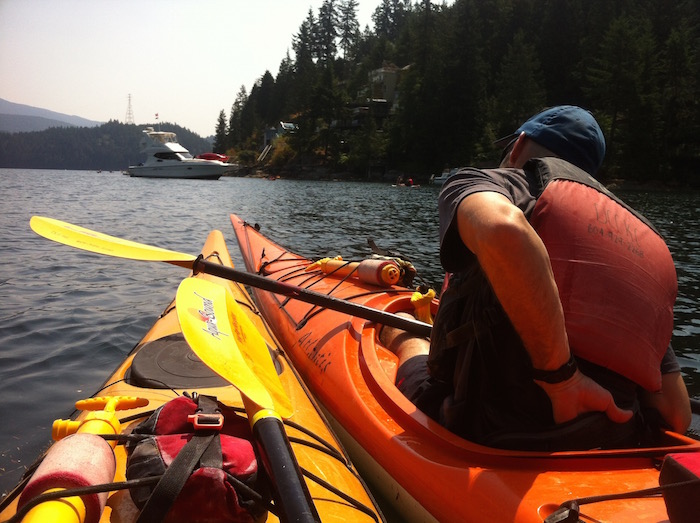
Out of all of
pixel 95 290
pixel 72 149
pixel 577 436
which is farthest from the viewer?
pixel 72 149

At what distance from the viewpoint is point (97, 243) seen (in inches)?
118

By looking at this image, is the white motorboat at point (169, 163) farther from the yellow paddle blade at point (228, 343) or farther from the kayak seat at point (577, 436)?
the kayak seat at point (577, 436)

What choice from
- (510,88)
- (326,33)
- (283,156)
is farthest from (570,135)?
(326,33)

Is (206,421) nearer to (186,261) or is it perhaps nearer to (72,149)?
(186,261)

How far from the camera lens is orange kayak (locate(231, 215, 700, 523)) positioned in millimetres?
1425

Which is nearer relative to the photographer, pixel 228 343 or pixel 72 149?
pixel 228 343

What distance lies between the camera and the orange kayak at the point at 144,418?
47.3 inches

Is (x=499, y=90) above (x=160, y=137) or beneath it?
above

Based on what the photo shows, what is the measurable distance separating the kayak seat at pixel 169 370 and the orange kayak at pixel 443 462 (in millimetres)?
690

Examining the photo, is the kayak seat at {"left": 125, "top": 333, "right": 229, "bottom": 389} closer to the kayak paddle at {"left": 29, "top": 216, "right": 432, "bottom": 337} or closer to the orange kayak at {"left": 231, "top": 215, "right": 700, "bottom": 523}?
the kayak paddle at {"left": 29, "top": 216, "right": 432, "bottom": 337}

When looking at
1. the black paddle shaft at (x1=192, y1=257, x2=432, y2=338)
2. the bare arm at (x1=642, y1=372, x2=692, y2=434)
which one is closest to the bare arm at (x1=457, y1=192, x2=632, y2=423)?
the bare arm at (x1=642, y1=372, x2=692, y2=434)

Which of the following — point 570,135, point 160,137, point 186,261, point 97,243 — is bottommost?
point 186,261

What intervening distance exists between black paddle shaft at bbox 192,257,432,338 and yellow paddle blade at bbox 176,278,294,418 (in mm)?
969

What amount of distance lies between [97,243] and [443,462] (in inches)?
96.1
